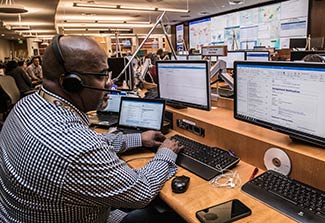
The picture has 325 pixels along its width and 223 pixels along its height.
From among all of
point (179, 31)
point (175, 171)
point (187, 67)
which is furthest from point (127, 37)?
point (179, 31)

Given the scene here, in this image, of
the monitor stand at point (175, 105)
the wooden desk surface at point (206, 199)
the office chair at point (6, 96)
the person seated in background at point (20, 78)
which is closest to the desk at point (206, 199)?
the wooden desk surface at point (206, 199)

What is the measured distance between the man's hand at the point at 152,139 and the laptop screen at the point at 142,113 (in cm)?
13

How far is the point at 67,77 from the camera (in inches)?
38.0

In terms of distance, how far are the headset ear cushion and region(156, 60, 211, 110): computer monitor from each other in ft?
2.52

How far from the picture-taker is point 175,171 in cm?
124

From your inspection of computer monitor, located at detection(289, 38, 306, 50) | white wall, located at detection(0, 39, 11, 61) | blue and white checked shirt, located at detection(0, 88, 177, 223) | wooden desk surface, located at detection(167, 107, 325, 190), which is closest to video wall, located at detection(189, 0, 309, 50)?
computer monitor, located at detection(289, 38, 306, 50)

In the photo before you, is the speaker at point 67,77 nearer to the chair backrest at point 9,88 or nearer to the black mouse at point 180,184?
the black mouse at point 180,184

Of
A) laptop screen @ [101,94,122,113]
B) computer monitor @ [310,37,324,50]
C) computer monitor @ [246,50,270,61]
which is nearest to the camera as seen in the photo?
laptop screen @ [101,94,122,113]

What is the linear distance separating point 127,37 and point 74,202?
20.9 feet

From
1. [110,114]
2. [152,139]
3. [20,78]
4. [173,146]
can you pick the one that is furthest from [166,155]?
[20,78]

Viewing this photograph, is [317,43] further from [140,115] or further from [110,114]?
[140,115]

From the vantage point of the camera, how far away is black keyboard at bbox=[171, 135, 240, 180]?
4.00 feet

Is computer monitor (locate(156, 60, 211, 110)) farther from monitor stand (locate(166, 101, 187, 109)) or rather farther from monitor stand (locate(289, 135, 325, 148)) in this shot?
monitor stand (locate(289, 135, 325, 148))

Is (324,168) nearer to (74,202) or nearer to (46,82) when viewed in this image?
(74,202)
